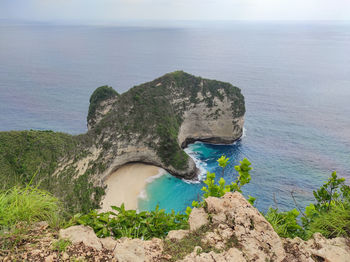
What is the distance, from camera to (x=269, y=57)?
516 ft

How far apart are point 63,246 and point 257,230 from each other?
14.7 feet

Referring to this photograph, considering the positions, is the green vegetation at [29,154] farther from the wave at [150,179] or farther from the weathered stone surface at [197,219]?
the weathered stone surface at [197,219]

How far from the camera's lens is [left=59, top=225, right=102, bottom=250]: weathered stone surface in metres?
5.69

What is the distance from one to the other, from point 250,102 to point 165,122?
4456cm

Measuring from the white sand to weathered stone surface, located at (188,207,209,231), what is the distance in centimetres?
3251

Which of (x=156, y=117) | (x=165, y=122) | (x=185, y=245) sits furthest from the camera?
(x=165, y=122)

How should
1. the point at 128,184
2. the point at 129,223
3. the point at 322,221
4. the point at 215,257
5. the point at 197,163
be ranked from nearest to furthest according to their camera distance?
1. the point at 215,257
2. the point at 322,221
3. the point at 129,223
4. the point at 128,184
5. the point at 197,163

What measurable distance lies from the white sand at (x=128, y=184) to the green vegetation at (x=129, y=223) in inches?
1250

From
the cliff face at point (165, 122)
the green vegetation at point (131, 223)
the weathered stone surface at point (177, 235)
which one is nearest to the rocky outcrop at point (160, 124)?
the cliff face at point (165, 122)

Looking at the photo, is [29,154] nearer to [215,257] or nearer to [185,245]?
[185,245]

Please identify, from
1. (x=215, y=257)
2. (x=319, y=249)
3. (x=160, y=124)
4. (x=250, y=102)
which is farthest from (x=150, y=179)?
(x=250, y=102)

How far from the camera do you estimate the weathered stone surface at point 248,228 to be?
590 centimetres

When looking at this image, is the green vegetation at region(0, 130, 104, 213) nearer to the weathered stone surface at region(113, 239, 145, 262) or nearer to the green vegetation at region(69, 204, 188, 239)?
the green vegetation at region(69, 204, 188, 239)

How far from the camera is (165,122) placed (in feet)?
159
